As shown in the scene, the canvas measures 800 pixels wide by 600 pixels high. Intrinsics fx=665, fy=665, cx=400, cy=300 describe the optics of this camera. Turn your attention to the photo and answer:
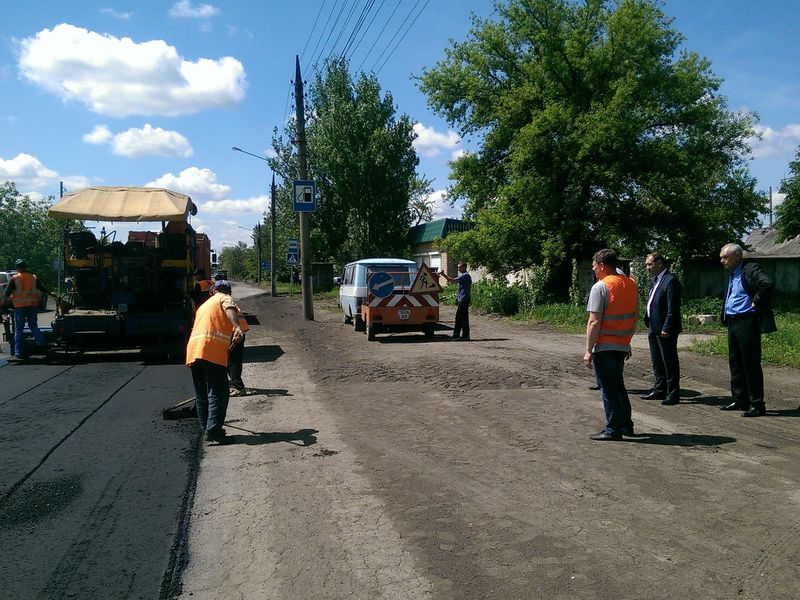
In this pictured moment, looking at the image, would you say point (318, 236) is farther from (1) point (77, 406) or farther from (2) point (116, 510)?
(2) point (116, 510)

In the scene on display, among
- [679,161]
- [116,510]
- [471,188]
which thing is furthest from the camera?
[471,188]

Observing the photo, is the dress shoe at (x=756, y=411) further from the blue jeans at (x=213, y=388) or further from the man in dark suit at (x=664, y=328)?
the blue jeans at (x=213, y=388)

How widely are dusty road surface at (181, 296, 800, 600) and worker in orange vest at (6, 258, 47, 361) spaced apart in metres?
6.47

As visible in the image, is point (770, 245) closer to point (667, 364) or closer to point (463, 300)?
point (463, 300)

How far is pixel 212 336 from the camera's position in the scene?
6766 millimetres

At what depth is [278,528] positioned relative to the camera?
4.46 meters

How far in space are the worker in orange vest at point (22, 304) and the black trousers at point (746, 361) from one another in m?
12.1

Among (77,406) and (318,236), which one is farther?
(318,236)

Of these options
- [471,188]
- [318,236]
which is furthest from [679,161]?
[318,236]

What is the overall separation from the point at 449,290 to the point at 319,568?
88.1 ft

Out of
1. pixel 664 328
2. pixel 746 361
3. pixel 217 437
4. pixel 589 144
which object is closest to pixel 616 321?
pixel 664 328

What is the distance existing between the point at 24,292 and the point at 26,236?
48.7 metres

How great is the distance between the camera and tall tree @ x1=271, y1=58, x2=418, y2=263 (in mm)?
39938

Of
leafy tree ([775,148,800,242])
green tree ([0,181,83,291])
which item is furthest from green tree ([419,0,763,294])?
green tree ([0,181,83,291])
